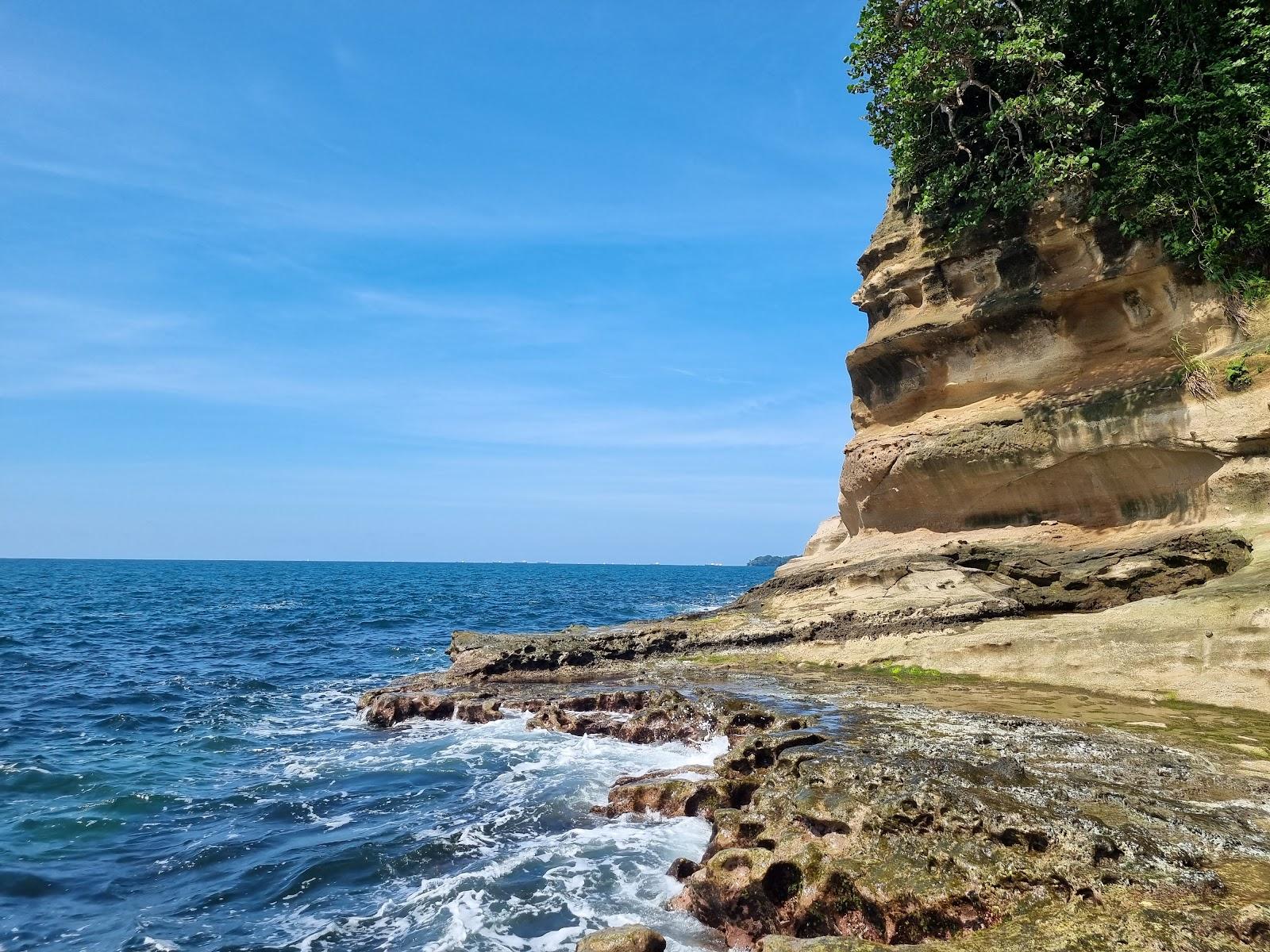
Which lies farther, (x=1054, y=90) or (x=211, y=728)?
(x=1054, y=90)

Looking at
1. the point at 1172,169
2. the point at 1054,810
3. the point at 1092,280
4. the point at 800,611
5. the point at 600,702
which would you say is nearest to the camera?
the point at 1054,810

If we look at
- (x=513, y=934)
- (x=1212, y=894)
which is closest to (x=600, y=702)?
(x=513, y=934)

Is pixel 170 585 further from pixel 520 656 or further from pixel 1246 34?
pixel 1246 34

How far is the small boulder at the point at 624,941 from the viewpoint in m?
6.35

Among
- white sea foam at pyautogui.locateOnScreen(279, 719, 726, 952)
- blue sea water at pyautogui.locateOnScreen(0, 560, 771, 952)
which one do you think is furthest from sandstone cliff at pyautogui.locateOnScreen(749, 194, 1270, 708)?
blue sea water at pyautogui.locateOnScreen(0, 560, 771, 952)

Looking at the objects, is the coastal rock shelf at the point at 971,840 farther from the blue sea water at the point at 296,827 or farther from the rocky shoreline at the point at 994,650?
the blue sea water at the point at 296,827

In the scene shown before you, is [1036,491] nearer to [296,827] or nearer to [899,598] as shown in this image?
[899,598]

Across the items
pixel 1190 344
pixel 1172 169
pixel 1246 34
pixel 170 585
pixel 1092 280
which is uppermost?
pixel 1246 34

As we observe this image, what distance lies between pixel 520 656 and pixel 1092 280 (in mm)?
17637

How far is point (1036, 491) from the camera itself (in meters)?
20.4

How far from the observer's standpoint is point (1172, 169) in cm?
1767

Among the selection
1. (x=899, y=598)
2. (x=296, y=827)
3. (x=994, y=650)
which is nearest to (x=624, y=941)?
(x=296, y=827)

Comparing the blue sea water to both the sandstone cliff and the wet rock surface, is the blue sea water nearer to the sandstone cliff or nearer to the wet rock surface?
the wet rock surface

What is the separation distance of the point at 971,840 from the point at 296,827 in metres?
9.03
